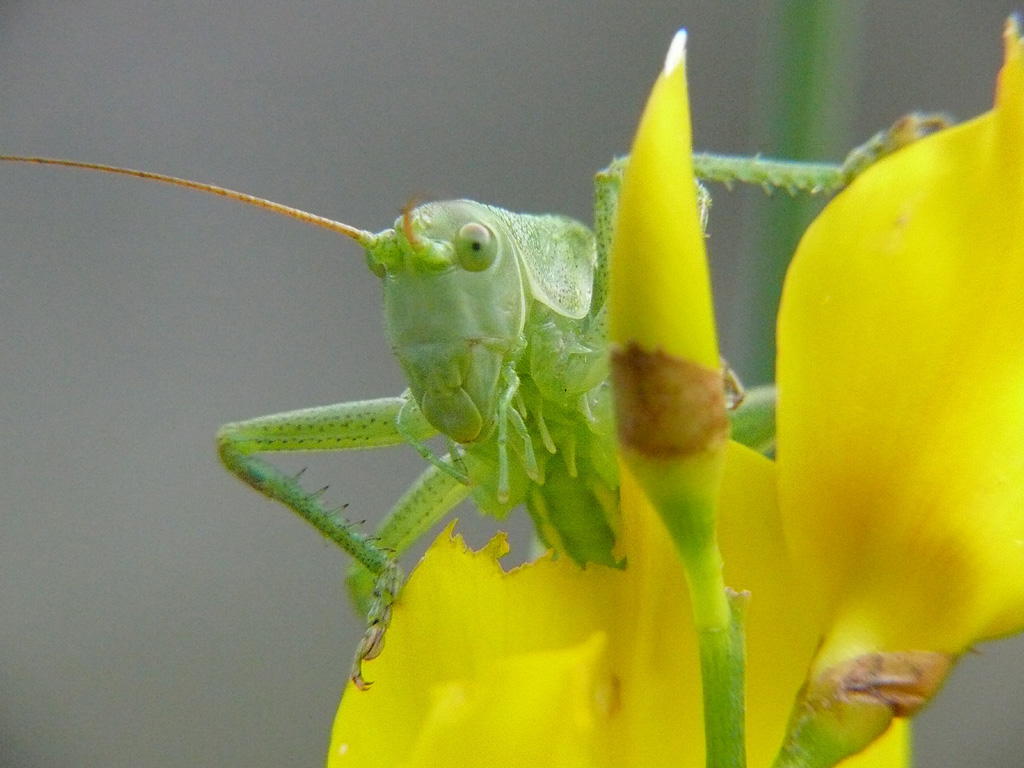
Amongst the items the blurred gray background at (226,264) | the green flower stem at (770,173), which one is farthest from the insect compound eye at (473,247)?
the blurred gray background at (226,264)

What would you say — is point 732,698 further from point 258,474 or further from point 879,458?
point 258,474

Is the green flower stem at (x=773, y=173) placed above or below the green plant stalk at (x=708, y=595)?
above

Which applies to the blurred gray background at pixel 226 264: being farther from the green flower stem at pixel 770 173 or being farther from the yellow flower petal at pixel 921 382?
the yellow flower petal at pixel 921 382

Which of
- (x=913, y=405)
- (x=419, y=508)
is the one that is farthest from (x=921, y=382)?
(x=419, y=508)

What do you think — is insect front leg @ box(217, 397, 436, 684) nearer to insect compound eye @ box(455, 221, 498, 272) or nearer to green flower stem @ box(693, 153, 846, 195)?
insect compound eye @ box(455, 221, 498, 272)

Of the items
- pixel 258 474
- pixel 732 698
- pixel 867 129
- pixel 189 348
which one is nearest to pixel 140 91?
pixel 189 348

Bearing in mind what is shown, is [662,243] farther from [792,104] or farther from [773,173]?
[773,173]
